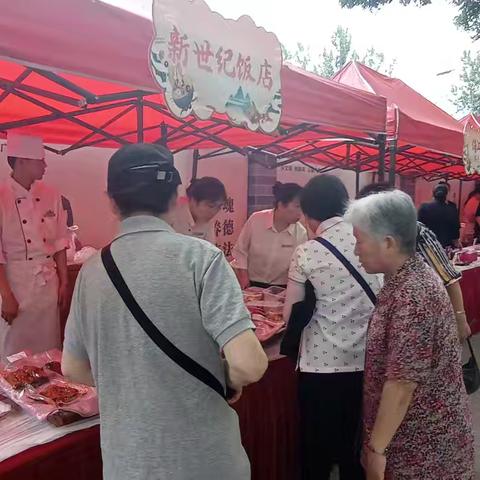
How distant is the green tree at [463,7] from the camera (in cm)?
949

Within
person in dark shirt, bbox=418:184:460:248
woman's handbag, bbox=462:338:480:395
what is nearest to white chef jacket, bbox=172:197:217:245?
woman's handbag, bbox=462:338:480:395

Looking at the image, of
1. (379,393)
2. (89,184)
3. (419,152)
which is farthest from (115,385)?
(419,152)

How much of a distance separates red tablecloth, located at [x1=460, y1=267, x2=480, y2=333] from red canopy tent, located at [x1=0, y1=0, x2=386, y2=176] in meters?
2.11

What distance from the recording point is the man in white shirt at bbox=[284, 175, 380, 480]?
1.78m

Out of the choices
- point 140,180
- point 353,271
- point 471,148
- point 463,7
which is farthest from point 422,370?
point 463,7

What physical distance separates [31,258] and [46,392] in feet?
4.20

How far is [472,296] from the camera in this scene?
513 centimetres

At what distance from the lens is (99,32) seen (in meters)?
1.57

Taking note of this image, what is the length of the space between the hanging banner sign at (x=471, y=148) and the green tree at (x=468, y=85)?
25291 millimetres

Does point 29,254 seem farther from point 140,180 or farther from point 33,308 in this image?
point 140,180

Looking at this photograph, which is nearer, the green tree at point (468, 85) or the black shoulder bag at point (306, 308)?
the black shoulder bag at point (306, 308)

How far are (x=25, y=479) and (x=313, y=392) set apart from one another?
1.03 meters

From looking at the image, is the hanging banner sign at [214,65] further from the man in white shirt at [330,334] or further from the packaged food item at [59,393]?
the packaged food item at [59,393]

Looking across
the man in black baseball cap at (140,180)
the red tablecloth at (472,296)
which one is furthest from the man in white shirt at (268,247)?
the red tablecloth at (472,296)
